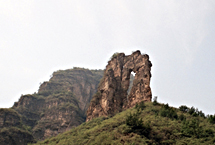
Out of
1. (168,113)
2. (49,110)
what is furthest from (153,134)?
(49,110)

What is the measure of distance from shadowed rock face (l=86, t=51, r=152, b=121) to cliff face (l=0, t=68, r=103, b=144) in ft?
79.1

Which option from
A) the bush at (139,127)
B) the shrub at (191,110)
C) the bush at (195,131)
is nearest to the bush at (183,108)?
the shrub at (191,110)

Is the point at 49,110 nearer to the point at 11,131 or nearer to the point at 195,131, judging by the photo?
the point at 11,131

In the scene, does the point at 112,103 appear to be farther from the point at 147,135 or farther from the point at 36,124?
the point at 36,124

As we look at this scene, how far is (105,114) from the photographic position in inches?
2484

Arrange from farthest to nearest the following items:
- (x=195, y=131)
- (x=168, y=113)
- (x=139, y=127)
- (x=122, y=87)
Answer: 1. (x=122, y=87)
2. (x=168, y=113)
3. (x=139, y=127)
4. (x=195, y=131)

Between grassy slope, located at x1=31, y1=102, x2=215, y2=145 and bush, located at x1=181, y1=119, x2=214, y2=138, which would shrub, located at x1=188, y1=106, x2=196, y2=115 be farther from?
bush, located at x1=181, y1=119, x2=214, y2=138

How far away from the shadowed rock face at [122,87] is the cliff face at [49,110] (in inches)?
950

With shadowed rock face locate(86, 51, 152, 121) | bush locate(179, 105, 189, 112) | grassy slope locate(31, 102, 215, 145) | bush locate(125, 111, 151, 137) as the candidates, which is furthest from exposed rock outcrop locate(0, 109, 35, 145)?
bush locate(179, 105, 189, 112)

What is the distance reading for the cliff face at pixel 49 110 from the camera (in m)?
76.0

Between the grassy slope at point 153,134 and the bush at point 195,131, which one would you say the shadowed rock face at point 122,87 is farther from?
the bush at point 195,131

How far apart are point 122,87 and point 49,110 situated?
131ft

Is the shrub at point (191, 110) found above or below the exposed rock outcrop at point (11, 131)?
above

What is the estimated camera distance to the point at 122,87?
225 ft
